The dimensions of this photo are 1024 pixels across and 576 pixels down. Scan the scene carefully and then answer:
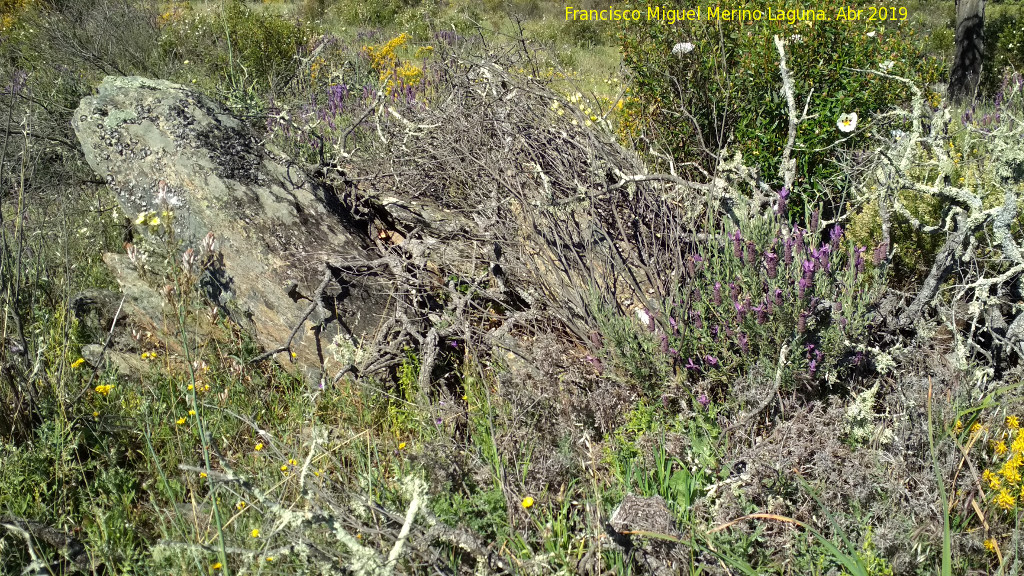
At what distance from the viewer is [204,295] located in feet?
9.23

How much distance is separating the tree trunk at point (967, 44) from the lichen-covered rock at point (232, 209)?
27.5ft

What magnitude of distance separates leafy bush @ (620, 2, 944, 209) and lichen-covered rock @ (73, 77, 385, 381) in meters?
1.68

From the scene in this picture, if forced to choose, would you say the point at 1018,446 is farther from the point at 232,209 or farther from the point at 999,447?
the point at 232,209

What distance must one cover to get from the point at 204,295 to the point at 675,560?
210 cm

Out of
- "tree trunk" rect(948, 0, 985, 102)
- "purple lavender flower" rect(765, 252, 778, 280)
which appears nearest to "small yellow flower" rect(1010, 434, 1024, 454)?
"purple lavender flower" rect(765, 252, 778, 280)

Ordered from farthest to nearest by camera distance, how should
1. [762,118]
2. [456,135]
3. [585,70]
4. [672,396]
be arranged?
[585,70] < [762,118] < [456,135] < [672,396]

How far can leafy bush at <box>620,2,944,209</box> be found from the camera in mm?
3697

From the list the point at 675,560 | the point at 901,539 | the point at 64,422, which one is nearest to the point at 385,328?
the point at 64,422

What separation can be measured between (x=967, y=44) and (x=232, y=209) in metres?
9.23

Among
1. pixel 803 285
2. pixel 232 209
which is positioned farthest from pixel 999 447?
pixel 232 209

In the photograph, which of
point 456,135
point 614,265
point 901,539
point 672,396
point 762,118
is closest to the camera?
point 901,539

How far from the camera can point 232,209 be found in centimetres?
298

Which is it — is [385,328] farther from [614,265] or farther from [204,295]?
[614,265]

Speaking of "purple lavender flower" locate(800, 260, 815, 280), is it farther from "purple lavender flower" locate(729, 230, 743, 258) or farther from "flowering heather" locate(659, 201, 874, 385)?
"purple lavender flower" locate(729, 230, 743, 258)
